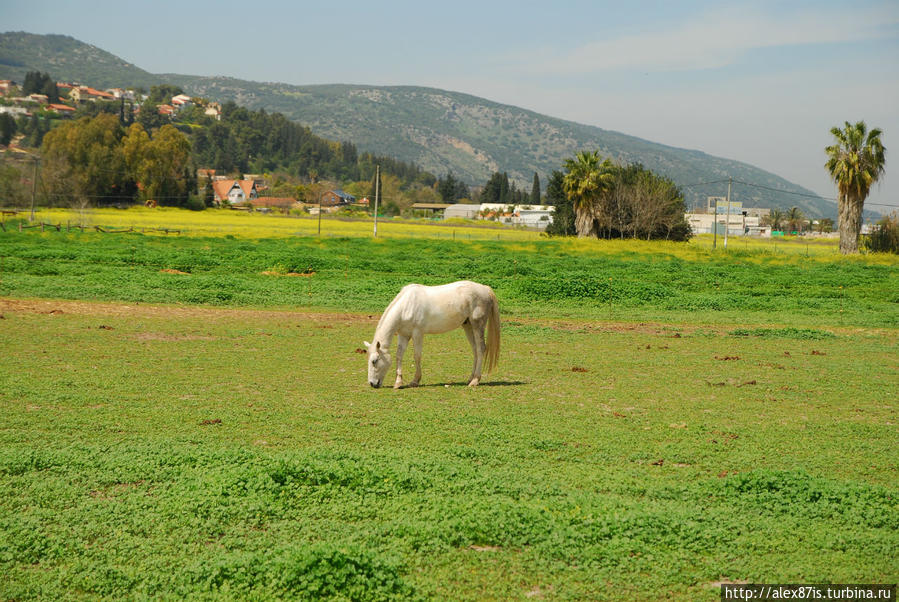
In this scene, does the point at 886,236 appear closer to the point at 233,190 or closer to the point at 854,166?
the point at 854,166

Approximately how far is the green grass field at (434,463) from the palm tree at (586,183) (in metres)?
47.5

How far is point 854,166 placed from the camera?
6084 centimetres

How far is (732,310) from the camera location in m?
29.0

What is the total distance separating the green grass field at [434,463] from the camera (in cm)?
642

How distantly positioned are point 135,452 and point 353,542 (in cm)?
→ 366

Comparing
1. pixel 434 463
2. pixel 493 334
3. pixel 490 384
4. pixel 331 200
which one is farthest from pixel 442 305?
pixel 331 200

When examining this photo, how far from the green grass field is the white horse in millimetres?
584

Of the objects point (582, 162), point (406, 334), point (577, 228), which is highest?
point (582, 162)

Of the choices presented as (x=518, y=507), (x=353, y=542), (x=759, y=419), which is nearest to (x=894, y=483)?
(x=759, y=419)

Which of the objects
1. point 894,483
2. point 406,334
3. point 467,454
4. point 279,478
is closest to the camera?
point 279,478

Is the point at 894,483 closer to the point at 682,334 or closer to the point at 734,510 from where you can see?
the point at 734,510

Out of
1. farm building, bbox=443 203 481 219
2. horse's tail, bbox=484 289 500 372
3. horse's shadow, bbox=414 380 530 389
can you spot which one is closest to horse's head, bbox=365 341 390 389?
horse's shadow, bbox=414 380 530 389

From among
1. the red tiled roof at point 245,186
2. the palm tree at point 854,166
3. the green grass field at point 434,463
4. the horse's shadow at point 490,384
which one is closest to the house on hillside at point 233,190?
the red tiled roof at point 245,186

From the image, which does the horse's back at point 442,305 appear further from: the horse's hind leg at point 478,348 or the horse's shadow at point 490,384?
the horse's shadow at point 490,384
